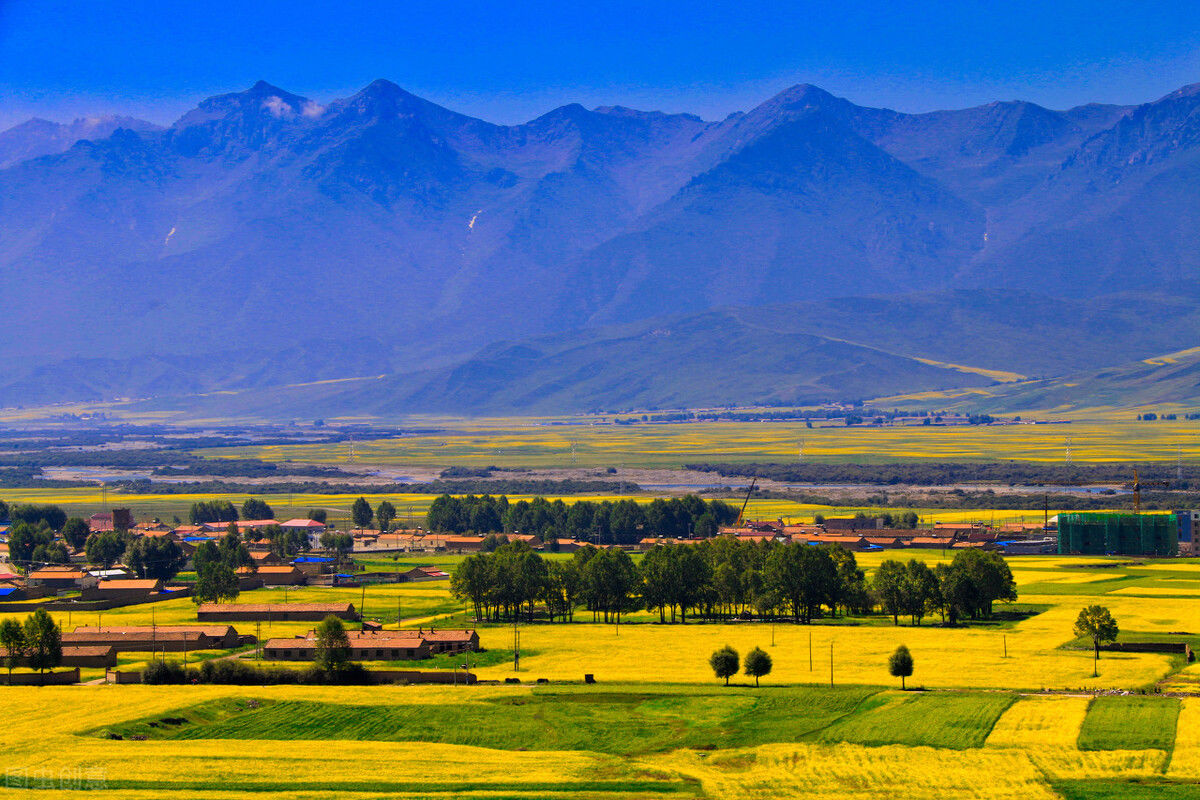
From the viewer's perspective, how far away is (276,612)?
80.5 metres

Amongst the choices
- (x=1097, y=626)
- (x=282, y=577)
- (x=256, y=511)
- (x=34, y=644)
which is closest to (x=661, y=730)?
(x=1097, y=626)

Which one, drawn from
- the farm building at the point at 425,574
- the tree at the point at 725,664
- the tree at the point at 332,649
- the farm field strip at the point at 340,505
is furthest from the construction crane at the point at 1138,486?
the tree at the point at 332,649

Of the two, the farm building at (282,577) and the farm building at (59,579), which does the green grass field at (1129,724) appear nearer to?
the farm building at (282,577)

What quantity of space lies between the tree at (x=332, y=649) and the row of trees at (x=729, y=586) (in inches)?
817

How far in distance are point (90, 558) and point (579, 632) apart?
4747 cm

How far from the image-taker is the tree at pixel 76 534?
384ft

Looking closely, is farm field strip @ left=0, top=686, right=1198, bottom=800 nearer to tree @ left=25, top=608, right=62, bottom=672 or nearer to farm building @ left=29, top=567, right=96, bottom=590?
tree @ left=25, top=608, right=62, bottom=672

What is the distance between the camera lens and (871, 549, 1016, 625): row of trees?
79.2 m

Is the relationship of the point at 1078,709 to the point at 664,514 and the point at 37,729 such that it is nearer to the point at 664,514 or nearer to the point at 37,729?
the point at 37,729

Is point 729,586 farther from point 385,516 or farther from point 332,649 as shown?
point 385,516

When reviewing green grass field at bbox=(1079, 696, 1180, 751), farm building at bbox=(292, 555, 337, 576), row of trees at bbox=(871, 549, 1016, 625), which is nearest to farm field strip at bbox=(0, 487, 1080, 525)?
farm building at bbox=(292, 555, 337, 576)

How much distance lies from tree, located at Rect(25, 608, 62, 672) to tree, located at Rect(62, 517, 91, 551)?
55301 millimetres

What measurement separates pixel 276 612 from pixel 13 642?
1939 cm

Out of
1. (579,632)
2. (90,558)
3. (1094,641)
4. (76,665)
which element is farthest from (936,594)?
(90,558)
